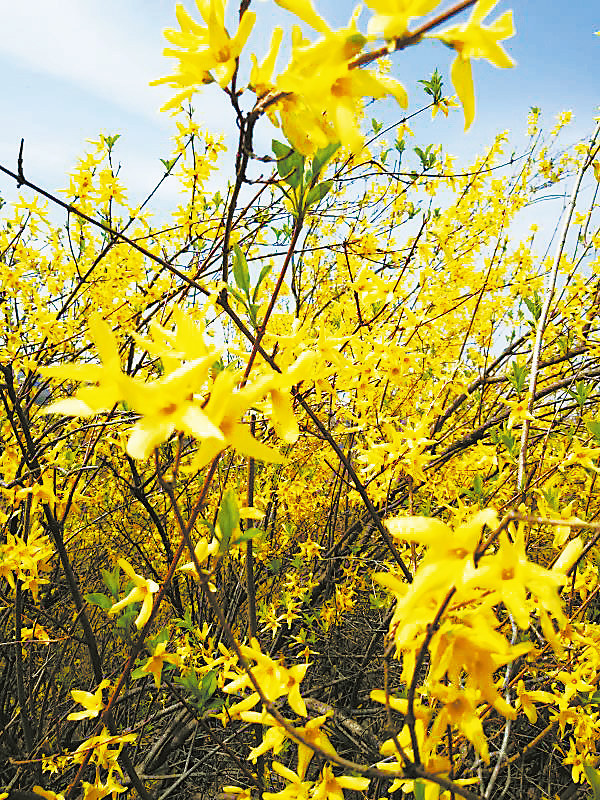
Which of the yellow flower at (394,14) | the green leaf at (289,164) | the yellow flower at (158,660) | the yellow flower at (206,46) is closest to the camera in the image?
the yellow flower at (394,14)

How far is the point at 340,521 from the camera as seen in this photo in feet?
14.6

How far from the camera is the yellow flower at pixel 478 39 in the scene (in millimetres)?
699

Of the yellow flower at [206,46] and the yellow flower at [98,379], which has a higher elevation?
the yellow flower at [206,46]

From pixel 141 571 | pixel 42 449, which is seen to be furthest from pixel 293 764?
pixel 42 449

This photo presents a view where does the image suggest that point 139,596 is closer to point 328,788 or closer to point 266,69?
point 328,788

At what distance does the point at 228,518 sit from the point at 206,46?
0.83m

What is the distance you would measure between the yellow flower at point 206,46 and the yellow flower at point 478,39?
0.31 meters

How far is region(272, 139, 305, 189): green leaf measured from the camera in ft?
3.38

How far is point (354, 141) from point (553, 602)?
71 centimetres

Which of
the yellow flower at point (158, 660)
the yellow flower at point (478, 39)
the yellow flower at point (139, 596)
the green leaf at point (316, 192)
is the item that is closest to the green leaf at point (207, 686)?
the yellow flower at point (158, 660)

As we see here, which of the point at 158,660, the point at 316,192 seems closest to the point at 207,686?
the point at 158,660

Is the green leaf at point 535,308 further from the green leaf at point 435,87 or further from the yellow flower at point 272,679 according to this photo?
the yellow flower at point 272,679

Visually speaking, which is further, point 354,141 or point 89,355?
point 89,355

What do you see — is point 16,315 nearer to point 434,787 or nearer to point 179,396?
point 179,396
